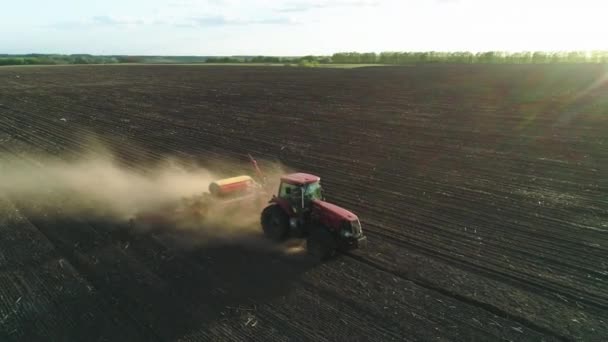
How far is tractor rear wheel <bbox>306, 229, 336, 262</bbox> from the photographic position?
30.8 ft

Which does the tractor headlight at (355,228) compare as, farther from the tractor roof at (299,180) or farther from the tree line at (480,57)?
the tree line at (480,57)

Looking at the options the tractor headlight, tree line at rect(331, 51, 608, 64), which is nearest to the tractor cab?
the tractor headlight

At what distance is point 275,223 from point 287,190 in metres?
0.87

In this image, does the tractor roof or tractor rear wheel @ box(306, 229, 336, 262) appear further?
the tractor roof

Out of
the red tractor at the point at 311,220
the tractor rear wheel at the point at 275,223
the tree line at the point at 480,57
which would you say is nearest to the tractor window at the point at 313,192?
the red tractor at the point at 311,220

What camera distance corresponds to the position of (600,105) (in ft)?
102

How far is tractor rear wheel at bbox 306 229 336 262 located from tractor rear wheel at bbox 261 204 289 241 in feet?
2.36

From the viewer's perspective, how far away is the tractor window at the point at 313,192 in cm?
998

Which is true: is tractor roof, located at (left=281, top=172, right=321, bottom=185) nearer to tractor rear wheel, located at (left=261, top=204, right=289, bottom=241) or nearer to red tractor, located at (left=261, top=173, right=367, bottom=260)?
red tractor, located at (left=261, top=173, right=367, bottom=260)

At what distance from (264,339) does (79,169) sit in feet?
43.4

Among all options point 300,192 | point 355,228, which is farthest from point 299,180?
point 355,228

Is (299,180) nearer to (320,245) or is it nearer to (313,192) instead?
(313,192)

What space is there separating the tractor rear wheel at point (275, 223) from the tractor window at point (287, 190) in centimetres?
36

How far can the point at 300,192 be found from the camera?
9.91 m
